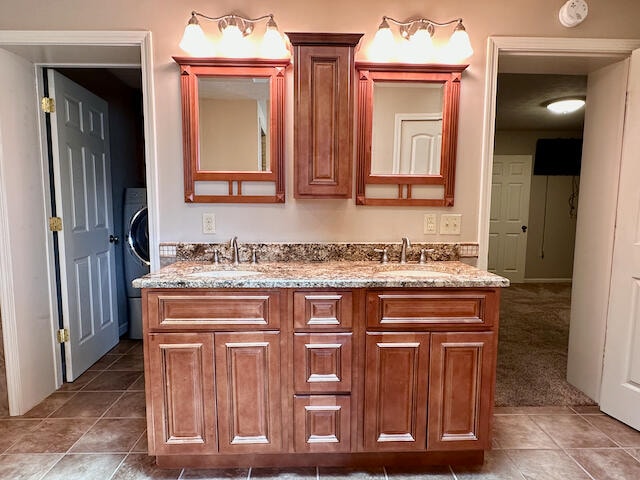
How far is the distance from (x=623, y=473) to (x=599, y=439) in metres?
0.25

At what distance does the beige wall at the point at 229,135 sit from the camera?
1.95m

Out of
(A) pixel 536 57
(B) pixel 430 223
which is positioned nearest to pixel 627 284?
(B) pixel 430 223

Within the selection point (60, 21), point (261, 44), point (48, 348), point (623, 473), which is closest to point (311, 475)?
point (623, 473)

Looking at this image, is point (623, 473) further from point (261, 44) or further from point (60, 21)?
point (60, 21)

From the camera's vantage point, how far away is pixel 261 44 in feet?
6.30

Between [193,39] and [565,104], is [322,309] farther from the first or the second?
[565,104]

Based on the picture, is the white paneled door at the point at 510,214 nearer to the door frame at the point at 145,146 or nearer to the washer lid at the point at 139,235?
the washer lid at the point at 139,235

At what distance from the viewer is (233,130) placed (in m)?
1.96

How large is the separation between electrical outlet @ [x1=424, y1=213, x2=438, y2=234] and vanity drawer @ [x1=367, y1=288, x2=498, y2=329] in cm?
61

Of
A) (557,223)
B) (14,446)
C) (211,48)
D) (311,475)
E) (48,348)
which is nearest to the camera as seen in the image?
(311,475)

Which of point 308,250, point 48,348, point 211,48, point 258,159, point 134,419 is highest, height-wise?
point 211,48

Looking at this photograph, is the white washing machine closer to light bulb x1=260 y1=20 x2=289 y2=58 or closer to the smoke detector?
light bulb x1=260 y1=20 x2=289 y2=58

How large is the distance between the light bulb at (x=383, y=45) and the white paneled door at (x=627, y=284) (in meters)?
1.32

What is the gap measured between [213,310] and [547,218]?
568 cm
